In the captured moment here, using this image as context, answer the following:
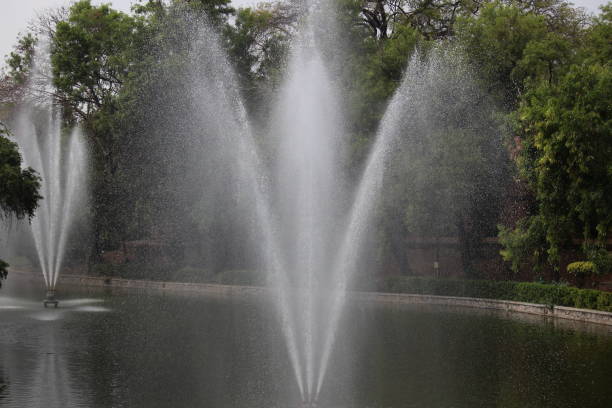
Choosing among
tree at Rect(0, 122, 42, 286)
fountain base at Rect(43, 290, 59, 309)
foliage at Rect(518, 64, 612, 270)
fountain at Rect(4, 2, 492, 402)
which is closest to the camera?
tree at Rect(0, 122, 42, 286)

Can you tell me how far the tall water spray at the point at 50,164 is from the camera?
41.4m

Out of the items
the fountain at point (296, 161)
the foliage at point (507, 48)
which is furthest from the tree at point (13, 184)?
the foliage at point (507, 48)

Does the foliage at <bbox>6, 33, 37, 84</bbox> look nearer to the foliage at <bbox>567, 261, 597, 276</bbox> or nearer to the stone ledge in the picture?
the stone ledge

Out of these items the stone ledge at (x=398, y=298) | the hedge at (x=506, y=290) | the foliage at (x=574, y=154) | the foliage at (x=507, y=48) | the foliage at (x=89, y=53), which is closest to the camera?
the foliage at (x=574, y=154)

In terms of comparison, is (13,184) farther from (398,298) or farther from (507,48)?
(507,48)

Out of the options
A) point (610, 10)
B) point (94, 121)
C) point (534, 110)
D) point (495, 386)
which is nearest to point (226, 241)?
point (94, 121)

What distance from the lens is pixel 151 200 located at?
145 feet

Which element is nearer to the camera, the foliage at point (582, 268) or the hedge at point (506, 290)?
the hedge at point (506, 290)

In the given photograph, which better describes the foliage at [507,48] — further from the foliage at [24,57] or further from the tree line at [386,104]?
the foliage at [24,57]

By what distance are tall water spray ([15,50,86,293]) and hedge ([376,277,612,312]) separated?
762 inches

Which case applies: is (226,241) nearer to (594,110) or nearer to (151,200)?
(151,200)

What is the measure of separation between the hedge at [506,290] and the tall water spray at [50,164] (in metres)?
19.4

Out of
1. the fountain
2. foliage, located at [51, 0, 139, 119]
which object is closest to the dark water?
the fountain

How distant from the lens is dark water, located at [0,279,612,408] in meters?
15.0
